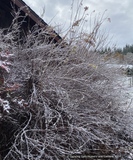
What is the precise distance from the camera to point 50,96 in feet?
7.18

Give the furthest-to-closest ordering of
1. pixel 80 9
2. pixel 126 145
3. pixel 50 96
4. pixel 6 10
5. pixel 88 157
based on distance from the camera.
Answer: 1. pixel 6 10
2. pixel 80 9
3. pixel 126 145
4. pixel 50 96
5. pixel 88 157

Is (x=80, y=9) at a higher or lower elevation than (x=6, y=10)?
lower

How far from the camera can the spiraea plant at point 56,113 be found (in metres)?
1.65

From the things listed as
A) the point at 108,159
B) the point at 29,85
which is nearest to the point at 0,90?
the point at 29,85

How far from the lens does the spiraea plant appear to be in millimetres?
1652

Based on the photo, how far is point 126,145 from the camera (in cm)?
253

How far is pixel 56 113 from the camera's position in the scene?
1878 millimetres

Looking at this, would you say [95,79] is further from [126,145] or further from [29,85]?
[29,85]

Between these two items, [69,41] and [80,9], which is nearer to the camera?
[69,41]

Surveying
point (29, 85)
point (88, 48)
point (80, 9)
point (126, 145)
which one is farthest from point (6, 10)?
point (126, 145)

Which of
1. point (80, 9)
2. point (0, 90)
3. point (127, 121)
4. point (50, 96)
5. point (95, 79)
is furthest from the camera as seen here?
point (80, 9)

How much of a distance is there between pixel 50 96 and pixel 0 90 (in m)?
0.81

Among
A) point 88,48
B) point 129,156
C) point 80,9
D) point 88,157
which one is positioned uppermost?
point 80,9

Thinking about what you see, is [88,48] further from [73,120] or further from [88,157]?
[88,157]
